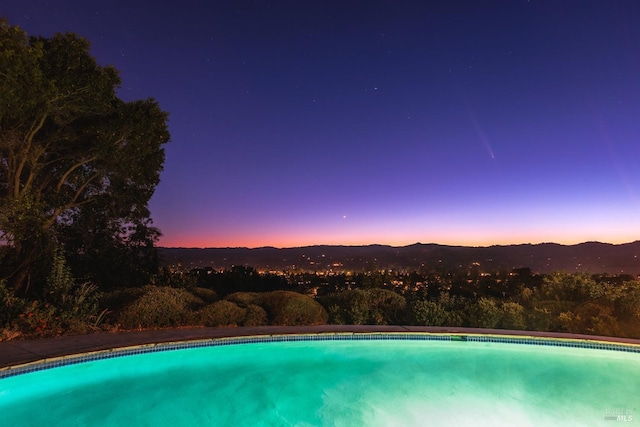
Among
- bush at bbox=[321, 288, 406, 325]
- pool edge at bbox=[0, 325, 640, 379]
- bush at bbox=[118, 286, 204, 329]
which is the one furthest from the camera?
bush at bbox=[321, 288, 406, 325]

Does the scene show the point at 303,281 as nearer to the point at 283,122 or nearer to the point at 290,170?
the point at 290,170

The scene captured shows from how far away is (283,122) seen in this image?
13.5m

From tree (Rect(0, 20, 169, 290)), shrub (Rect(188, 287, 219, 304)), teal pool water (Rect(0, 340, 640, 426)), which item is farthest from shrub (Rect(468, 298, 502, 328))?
tree (Rect(0, 20, 169, 290))

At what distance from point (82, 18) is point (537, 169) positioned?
1330 centimetres

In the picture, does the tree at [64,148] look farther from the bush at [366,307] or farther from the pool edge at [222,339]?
the bush at [366,307]

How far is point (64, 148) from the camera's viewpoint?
341 inches

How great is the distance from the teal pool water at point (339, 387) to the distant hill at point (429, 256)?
11214 mm

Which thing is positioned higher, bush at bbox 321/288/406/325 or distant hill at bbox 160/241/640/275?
distant hill at bbox 160/241/640/275

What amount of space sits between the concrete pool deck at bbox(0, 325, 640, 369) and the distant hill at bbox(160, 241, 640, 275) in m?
10.9

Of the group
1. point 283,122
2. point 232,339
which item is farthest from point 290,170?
point 232,339

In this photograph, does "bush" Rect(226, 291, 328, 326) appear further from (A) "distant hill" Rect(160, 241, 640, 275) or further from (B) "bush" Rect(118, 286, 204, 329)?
(A) "distant hill" Rect(160, 241, 640, 275)

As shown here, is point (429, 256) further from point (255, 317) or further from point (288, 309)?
point (255, 317)

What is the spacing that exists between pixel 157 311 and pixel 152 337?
93 centimetres

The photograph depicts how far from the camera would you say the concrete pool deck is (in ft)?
17.8
